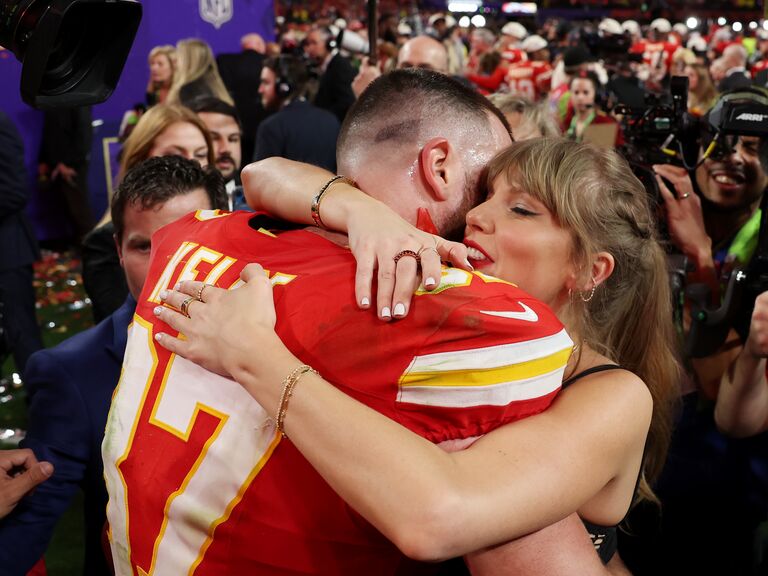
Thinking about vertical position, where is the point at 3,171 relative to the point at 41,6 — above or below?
below

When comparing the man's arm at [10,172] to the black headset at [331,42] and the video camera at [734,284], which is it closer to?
the black headset at [331,42]

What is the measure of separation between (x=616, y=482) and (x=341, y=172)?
72 centimetres

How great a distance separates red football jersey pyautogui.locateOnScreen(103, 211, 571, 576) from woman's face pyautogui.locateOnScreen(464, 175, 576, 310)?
0.36 meters

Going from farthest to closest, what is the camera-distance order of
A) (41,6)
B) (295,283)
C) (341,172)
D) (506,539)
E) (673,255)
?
(673,255), (41,6), (341,172), (295,283), (506,539)

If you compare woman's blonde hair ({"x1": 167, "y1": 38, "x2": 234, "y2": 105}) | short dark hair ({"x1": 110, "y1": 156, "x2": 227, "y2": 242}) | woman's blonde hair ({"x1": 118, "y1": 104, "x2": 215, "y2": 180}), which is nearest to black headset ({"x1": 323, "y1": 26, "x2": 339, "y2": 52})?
woman's blonde hair ({"x1": 167, "y1": 38, "x2": 234, "y2": 105})

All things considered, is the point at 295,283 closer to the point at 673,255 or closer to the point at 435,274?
the point at 435,274

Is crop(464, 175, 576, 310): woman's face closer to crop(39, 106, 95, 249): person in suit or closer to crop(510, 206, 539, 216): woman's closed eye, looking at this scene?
crop(510, 206, 539, 216): woman's closed eye

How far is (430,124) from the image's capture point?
1.46m

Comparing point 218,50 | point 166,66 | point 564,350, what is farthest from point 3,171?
point 218,50

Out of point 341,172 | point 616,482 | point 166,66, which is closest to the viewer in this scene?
point 616,482

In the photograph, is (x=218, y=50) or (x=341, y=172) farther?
(x=218, y=50)

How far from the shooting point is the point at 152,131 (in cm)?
327

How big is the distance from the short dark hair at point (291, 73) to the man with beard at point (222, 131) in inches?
37.6

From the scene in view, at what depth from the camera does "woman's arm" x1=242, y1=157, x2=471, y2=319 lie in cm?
109
